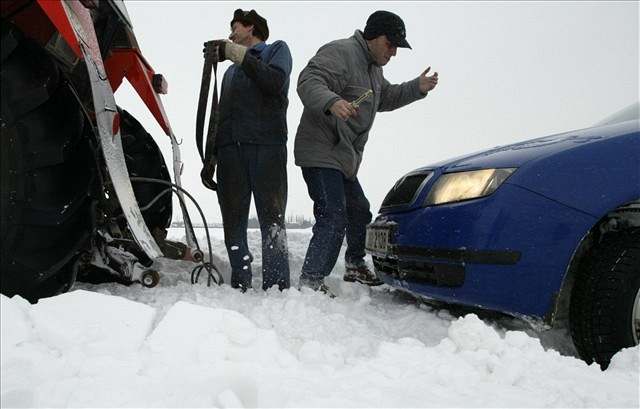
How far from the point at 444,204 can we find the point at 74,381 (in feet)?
5.48

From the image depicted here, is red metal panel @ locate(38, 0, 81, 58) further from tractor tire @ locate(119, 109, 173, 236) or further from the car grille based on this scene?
the car grille

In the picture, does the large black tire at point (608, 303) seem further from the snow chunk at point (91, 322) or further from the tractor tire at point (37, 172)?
the tractor tire at point (37, 172)

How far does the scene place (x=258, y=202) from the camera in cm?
308

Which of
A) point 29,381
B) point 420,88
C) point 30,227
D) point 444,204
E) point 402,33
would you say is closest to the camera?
point 29,381

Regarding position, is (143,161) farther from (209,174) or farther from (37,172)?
(37,172)

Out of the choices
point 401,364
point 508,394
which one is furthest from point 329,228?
point 508,394

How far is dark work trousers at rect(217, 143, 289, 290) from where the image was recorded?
3.03 meters

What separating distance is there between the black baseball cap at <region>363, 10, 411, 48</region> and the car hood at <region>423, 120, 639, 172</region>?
1167mm

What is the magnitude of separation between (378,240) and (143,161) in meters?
1.46

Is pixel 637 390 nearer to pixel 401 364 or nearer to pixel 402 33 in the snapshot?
pixel 401 364

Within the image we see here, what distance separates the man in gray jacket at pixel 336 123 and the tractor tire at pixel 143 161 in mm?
857

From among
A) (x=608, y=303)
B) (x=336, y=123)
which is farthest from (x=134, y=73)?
(x=608, y=303)

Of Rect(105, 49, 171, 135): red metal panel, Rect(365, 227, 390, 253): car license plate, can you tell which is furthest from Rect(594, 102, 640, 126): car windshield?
Rect(105, 49, 171, 135): red metal panel

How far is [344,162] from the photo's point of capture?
3.32 m
